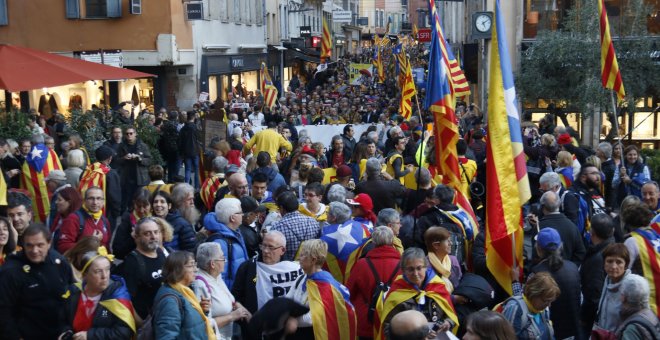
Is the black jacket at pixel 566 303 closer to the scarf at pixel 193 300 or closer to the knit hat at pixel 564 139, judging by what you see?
the scarf at pixel 193 300

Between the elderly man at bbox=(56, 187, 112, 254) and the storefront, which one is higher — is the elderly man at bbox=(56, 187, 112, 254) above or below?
below

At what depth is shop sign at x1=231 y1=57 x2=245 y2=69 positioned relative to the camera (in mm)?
34500

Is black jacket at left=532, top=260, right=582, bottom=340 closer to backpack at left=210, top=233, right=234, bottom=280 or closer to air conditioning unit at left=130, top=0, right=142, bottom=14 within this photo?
backpack at left=210, top=233, right=234, bottom=280

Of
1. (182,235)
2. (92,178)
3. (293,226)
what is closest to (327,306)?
(293,226)

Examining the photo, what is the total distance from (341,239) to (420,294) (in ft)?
5.61

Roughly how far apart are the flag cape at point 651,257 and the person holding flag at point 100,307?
3.86 m

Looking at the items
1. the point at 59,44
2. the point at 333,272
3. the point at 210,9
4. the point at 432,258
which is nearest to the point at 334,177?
the point at 333,272

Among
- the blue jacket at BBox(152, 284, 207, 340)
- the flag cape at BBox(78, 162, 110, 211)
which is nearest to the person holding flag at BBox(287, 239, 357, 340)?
the blue jacket at BBox(152, 284, 207, 340)

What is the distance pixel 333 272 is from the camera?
783cm

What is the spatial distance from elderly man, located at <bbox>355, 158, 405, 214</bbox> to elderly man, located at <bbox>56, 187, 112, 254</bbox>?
122 inches

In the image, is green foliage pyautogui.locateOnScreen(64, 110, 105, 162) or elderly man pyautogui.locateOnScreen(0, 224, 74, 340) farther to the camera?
green foliage pyautogui.locateOnScreen(64, 110, 105, 162)

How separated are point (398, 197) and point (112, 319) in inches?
195

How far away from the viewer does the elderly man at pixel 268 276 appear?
265 inches

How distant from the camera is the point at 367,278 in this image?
6867 millimetres
